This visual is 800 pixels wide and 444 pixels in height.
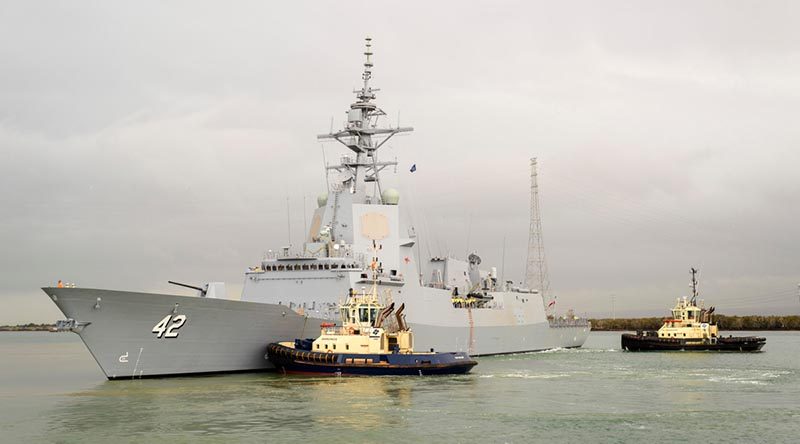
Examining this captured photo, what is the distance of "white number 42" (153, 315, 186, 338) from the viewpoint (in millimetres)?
27062

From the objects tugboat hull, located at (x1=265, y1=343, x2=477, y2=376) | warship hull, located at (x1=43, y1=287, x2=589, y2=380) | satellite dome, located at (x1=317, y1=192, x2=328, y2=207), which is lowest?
tugboat hull, located at (x1=265, y1=343, x2=477, y2=376)

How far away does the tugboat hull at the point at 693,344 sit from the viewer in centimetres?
5294

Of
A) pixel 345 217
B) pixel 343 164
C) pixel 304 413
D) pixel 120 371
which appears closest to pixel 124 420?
pixel 304 413

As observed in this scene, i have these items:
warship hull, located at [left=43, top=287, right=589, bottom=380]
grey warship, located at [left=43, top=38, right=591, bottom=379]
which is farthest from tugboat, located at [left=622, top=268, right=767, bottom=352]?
warship hull, located at [left=43, top=287, right=589, bottom=380]

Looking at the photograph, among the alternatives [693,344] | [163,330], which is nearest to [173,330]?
[163,330]

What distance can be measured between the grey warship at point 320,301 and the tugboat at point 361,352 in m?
1.59

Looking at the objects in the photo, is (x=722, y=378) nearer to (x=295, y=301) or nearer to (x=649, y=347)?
(x=295, y=301)

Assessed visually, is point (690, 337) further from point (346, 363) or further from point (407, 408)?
point (407, 408)

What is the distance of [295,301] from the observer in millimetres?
34438

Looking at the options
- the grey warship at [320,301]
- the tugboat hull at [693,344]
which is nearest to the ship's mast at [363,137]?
the grey warship at [320,301]

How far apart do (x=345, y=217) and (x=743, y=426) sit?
69.3 ft

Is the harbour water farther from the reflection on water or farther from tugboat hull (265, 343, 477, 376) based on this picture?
tugboat hull (265, 343, 477, 376)

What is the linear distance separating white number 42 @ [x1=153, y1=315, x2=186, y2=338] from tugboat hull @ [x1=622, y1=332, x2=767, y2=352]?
36323 mm

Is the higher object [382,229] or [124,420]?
[382,229]
